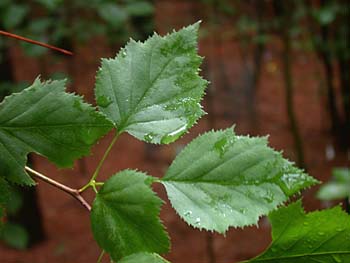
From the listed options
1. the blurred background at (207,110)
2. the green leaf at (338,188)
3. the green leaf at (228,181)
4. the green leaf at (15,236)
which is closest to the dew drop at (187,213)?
the green leaf at (228,181)

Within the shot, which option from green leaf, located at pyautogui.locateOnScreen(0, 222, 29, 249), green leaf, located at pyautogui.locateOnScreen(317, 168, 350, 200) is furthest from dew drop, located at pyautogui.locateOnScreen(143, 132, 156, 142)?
green leaf, located at pyautogui.locateOnScreen(0, 222, 29, 249)

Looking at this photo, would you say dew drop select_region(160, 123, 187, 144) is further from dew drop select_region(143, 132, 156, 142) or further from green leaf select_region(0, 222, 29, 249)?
green leaf select_region(0, 222, 29, 249)

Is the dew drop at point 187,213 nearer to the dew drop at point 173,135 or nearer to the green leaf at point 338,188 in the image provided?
the dew drop at point 173,135

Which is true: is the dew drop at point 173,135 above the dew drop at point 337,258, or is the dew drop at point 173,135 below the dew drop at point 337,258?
above

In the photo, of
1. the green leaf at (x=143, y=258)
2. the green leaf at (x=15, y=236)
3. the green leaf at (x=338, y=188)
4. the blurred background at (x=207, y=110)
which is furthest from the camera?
the blurred background at (x=207, y=110)

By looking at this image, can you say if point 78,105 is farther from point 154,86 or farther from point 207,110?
point 207,110

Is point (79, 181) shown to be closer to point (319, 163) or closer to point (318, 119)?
point (319, 163)
